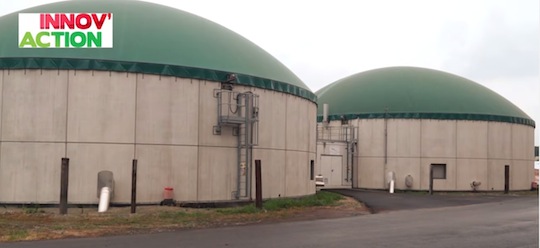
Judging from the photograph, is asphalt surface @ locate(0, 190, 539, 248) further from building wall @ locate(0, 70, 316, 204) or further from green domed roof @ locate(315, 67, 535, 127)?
green domed roof @ locate(315, 67, 535, 127)

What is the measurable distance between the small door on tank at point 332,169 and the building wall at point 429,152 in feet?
4.49

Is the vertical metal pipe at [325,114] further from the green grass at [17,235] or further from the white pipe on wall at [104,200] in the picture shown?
the green grass at [17,235]

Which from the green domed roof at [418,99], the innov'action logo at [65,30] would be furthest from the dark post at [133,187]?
the green domed roof at [418,99]

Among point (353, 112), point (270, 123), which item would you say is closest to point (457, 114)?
point (353, 112)

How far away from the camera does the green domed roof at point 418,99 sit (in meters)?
37.7

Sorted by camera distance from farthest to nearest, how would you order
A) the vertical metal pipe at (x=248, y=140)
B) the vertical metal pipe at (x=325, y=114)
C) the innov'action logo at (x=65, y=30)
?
1. the vertical metal pipe at (x=325, y=114)
2. the vertical metal pipe at (x=248, y=140)
3. the innov'action logo at (x=65, y=30)

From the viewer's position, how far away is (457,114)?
Result: 37.3 metres

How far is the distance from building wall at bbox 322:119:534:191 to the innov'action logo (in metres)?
20.6

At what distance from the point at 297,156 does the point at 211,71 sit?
633 centimetres

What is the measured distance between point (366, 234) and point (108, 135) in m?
10.1

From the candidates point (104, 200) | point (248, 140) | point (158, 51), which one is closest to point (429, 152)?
point (248, 140)

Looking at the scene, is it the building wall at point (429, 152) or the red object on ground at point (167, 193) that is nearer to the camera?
the red object on ground at point (167, 193)

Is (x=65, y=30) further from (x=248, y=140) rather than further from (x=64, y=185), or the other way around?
(x=248, y=140)

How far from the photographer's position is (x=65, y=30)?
71.6 ft
